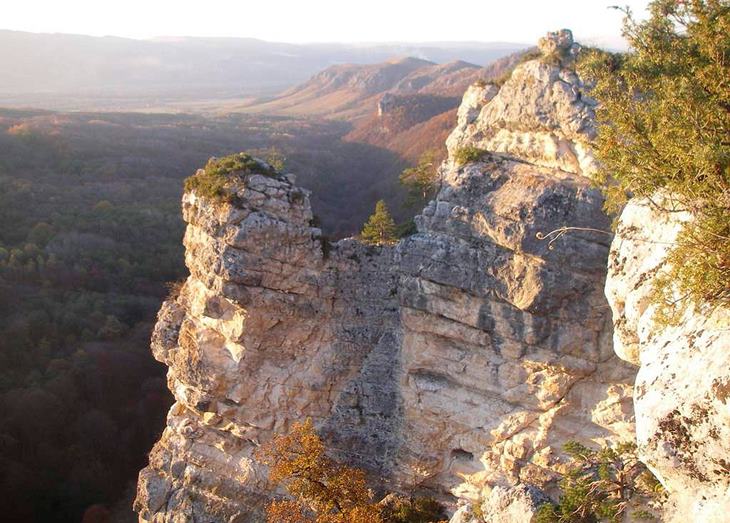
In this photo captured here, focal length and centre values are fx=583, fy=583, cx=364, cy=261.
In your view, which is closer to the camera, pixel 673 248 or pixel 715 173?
pixel 715 173

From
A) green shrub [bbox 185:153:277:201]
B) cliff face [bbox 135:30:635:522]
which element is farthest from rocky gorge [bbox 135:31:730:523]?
green shrub [bbox 185:153:277:201]

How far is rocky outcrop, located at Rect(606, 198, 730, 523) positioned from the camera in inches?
314

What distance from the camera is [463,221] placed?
1636 cm

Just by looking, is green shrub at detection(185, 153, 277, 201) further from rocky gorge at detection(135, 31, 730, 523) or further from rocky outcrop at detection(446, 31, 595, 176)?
rocky outcrop at detection(446, 31, 595, 176)

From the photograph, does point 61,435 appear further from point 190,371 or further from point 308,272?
point 308,272

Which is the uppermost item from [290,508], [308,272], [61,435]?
[308,272]

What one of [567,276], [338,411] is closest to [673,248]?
[567,276]

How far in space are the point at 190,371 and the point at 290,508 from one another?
5272 millimetres

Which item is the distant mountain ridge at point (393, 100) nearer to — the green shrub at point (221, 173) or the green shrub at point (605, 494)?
the green shrub at point (221, 173)

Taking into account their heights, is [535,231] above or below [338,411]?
above

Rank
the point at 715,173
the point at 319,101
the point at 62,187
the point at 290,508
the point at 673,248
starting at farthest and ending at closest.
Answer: the point at 319,101, the point at 62,187, the point at 290,508, the point at 673,248, the point at 715,173

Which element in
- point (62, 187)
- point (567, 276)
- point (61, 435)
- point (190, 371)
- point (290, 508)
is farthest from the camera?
point (62, 187)

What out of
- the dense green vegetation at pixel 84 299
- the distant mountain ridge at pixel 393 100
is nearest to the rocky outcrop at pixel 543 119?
the dense green vegetation at pixel 84 299

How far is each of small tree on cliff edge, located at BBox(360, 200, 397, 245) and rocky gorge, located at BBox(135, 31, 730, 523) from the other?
0.40m
